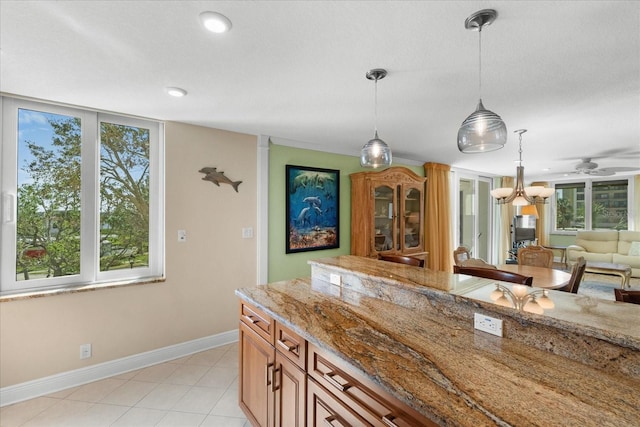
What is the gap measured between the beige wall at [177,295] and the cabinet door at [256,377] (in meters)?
1.35

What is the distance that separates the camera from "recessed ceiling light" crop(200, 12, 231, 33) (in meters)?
1.29

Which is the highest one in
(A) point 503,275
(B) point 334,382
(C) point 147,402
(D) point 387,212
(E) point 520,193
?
(E) point 520,193

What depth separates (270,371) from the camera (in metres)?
1.50

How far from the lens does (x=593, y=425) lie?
2.33ft

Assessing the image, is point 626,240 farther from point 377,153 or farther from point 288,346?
point 288,346

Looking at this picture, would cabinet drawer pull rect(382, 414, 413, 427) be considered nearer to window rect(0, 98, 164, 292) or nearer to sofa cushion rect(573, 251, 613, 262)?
window rect(0, 98, 164, 292)

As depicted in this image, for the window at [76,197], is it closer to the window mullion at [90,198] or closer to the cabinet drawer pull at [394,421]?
the window mullion at [90,198]

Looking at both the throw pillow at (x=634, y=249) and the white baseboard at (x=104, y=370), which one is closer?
the white baseboard at (x=104, y=370)

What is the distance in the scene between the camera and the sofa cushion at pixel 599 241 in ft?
20.8

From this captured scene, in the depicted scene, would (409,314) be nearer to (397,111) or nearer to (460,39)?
(460,39)

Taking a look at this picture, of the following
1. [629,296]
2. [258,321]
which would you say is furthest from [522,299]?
[258,321]

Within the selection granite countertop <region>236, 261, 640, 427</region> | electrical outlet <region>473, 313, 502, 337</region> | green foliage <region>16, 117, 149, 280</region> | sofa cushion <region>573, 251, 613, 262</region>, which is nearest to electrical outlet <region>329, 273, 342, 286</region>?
granite countertop <region>236, 261, 640, 427</region>

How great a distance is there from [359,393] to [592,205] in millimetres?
8836

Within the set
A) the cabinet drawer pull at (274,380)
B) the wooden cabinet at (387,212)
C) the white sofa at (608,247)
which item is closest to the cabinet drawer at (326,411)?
the cabinet drawer pull at (274,380)
